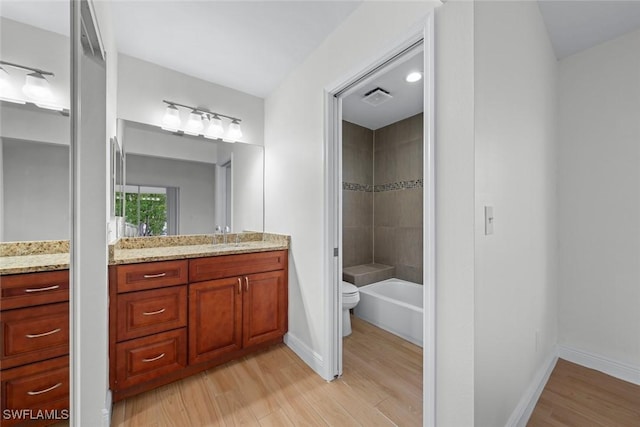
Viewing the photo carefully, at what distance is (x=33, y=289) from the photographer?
1.19m

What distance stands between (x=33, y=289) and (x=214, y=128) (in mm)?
1711

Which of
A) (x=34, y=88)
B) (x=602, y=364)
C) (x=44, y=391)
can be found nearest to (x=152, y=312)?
(x=44, y=391)

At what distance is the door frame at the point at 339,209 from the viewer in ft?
3.92

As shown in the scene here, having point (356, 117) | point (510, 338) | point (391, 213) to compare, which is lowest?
point (510, 338)

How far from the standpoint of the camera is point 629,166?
1846 millimetres

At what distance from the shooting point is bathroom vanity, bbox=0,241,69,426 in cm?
107

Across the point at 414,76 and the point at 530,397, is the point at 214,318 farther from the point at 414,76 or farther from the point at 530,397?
the point at 414,76

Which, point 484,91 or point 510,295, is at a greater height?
point 484,91

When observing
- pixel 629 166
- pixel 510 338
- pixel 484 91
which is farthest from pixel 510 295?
pixel 629 166

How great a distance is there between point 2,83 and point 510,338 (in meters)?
2.08

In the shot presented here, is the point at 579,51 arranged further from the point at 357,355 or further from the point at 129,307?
the point at 129,307

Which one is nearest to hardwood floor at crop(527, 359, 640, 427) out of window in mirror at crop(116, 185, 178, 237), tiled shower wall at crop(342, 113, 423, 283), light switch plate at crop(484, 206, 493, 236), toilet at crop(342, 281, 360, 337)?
light switch plate at crop(484, 206, 493, 236)

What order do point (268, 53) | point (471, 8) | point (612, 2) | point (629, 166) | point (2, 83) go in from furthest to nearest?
point (268, 53)
point (629, 166)
point (612, 2)
point (471, 8)
point (2, 83)

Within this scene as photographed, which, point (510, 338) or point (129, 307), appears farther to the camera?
point (129, 307)
